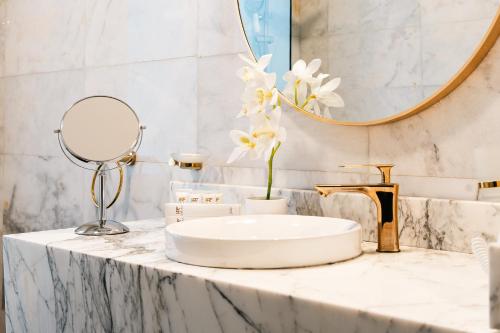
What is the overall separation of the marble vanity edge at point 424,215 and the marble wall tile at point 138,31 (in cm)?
65

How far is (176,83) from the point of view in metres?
1.87

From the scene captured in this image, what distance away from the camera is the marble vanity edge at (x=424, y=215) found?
122 cm

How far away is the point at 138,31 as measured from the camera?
1987 mm

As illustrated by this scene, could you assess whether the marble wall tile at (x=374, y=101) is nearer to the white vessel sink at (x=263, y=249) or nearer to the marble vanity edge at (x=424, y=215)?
the marble vanity edge at (x=424, y=215)

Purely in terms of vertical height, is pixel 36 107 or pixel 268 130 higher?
pixel 36 107

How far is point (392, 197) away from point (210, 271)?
44 cm

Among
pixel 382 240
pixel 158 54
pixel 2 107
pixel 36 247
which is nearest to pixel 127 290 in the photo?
pixel 36 247

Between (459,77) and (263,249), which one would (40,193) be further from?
(459,77)

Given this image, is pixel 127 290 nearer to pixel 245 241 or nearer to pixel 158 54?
pixel 245 241

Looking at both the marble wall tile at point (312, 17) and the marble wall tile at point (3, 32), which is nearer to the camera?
the marble wall tile at point (312, 17)

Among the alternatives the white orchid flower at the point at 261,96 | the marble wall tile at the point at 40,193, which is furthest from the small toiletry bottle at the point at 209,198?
the marble wall tile at the point at 40,193

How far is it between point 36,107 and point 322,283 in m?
1.78

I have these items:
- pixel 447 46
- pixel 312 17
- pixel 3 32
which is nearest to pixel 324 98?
pixel 312 17

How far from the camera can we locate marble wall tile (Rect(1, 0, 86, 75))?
224 cm
